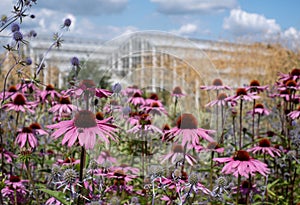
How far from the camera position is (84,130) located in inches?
45.9

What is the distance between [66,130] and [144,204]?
94 centimetres

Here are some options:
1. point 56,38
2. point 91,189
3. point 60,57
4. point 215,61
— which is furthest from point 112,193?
point 60,57

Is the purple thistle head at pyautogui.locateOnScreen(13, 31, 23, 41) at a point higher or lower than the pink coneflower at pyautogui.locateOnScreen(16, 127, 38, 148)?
higher

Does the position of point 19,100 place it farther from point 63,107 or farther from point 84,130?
point 84,130

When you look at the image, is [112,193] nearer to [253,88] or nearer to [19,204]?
[19,204]

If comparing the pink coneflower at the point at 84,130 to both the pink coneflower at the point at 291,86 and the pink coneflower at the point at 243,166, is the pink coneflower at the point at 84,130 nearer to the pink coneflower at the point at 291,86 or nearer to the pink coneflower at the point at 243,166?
the pink coneflower at the point at 243,166

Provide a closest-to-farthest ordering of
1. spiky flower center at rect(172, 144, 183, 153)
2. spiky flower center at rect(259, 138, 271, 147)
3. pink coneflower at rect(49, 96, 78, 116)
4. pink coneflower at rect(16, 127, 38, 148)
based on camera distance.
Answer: spiky flower center at rect(172, 144, 183, 153) → pink coneflower at rect(16, 127, 38, 148) → spiky flower center at rect(259, 138, 271, 147) → pink coneflower at rect(49, 96, 78, 116)

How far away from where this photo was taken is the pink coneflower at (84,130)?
1.14 metres

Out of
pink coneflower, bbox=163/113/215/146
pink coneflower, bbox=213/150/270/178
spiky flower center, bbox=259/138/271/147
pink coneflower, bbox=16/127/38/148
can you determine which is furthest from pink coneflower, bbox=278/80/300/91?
pink coneflower, bbox=16/127/38/148

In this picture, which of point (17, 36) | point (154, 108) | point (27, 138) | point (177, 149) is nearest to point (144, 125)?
point (177, 149)

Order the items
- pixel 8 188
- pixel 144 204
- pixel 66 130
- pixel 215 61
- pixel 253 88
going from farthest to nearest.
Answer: pixel 215 61 < pixel 253 88 < pixel 8 188 < pixel 144 204 < pixel 66 130

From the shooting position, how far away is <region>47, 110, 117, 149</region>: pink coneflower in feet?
3.74

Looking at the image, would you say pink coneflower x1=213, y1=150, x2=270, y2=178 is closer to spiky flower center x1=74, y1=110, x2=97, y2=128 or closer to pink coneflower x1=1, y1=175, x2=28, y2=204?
spiky flower center x1=74, y1=110, x2=97, y2=128

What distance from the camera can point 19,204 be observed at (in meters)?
2.34
